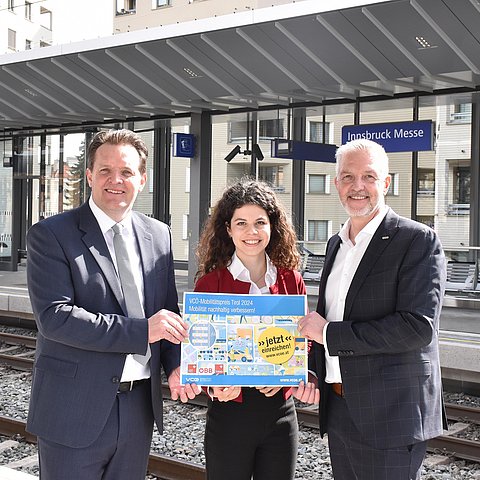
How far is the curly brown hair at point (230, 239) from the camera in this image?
3.62 meters

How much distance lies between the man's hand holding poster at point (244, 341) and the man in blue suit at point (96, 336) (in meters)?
0.12

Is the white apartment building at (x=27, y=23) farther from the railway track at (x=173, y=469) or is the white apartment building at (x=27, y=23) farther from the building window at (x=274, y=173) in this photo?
the railway track at (x=173, y=469)

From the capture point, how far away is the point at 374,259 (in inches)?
126

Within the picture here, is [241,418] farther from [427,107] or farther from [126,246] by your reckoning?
[427,107]

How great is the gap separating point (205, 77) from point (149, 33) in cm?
122

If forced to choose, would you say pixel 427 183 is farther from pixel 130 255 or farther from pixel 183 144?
pixel 130 255

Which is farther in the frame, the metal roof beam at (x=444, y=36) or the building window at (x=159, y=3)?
the building window at (x=159, y=3)

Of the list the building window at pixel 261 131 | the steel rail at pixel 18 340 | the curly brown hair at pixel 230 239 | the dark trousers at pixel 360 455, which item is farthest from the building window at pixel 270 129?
the dark trousers at pixel 360 455

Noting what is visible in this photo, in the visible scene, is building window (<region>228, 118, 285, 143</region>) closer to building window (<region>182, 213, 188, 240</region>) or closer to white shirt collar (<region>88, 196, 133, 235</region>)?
building window (<region>182, 213, 188, 240</region>)

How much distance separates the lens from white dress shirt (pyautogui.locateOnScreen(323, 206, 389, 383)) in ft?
10.8

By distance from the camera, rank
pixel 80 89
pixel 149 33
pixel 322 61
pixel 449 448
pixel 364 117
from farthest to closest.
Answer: pixel 80 89
pixel 364 117
pixel 149 33
pixel 322 61
pixel 449 448

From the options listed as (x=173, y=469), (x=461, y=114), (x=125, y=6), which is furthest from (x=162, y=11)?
(x=173, y=469)

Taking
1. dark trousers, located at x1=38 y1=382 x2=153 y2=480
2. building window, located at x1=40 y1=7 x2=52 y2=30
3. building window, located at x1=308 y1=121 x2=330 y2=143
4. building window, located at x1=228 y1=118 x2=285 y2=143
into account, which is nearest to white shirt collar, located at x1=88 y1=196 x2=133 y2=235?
dark trousers, located at x1=38 y1=382 x2=153 y2=480

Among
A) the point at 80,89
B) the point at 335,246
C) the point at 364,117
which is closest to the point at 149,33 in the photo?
the point at 80,89
